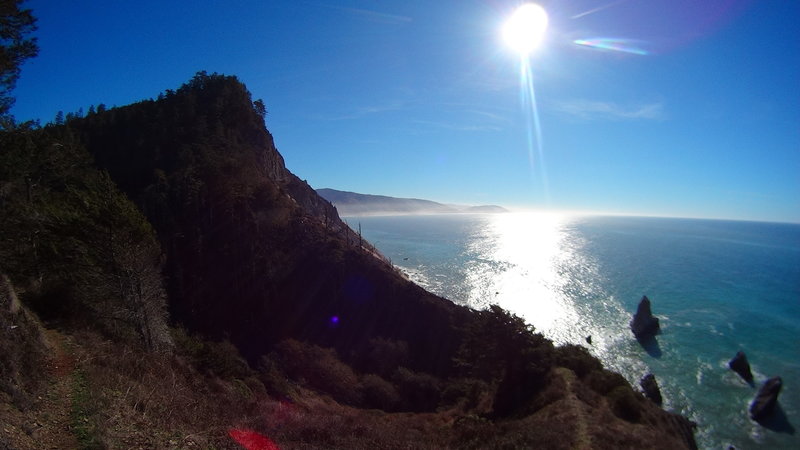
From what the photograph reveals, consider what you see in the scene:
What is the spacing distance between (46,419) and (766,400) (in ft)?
222

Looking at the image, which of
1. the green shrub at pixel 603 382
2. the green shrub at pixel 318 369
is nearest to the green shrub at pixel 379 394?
the green shrub at pixel 318 369

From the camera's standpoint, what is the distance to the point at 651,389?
49.2 meters

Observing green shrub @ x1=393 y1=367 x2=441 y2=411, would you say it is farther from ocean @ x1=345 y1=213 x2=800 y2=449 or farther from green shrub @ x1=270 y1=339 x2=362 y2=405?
ocean @ x1=345 y1=213 x2=800 y2=449

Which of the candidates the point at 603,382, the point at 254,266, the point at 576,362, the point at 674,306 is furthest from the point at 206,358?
the point at 674,306

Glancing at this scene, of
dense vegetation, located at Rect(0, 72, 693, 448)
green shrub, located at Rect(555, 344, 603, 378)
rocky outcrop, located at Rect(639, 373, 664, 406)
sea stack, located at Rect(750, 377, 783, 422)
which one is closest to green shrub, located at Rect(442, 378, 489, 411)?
dense vegetation, located at Rect(0, 72, 693, 448)

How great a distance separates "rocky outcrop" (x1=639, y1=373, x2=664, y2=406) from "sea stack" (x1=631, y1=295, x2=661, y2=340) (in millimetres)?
19349

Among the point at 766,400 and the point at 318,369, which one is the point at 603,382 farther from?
the point at 766,400

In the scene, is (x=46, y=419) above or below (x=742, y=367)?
above

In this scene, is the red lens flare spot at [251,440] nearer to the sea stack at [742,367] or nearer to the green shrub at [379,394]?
the green shrub at [379,394]

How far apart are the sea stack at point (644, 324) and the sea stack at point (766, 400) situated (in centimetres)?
1975

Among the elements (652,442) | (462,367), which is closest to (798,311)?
(462,367)

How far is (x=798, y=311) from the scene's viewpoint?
81.6 meters

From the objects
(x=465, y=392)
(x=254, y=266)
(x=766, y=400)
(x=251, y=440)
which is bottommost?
(x=766, y=400)

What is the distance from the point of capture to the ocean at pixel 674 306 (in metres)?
48.5
